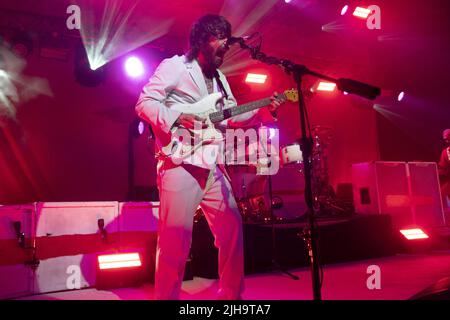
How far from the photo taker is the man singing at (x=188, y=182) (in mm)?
2301

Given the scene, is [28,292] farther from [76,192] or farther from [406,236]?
[406,236]

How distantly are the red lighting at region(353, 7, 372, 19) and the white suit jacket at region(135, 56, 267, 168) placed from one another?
27.2ft

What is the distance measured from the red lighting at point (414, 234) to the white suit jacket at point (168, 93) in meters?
5.24

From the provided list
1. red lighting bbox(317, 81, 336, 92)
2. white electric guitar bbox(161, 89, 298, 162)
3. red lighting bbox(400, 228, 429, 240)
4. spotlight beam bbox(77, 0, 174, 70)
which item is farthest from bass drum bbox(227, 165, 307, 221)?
spotlight beam bbox(77, 0, 174, 70)

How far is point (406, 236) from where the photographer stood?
20.7 feet

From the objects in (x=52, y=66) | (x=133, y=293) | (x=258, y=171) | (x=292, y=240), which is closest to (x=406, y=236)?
(x=292, y=240)

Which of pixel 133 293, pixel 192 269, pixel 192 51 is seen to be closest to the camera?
pixel 192 51

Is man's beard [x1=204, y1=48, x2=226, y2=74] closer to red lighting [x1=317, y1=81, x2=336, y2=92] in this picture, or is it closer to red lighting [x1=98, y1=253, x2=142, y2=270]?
red lighting [x1=98, y1=253, x2=142, y2=270]

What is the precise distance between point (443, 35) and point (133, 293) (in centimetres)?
1054

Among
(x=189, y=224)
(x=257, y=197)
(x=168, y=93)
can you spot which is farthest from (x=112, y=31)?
(x=189, y=224)

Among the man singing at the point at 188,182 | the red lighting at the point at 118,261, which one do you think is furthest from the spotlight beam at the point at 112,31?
the man singing at the point at 188,182

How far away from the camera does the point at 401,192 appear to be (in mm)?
7145

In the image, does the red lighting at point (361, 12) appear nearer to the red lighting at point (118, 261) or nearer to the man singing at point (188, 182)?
the man singing at point (188, 182)

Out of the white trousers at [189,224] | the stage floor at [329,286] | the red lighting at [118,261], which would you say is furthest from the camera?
the red lighting at [118,261]
